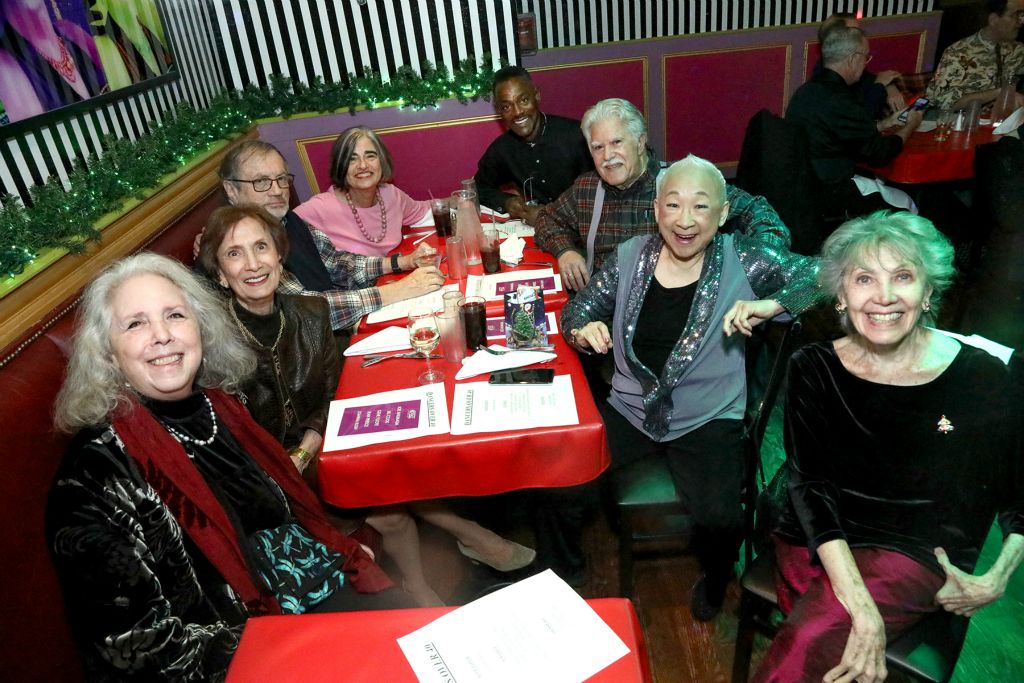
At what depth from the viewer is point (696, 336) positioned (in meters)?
2.19

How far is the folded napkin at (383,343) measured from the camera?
229cm

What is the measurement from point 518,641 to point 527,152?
353 cm

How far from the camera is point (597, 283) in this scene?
2.41 m

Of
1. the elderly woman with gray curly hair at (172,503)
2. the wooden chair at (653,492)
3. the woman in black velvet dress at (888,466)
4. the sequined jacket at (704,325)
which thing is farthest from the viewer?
the sequined jacket at (704,325)

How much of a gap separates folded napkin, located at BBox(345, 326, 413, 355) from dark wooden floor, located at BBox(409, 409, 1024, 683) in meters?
1.00

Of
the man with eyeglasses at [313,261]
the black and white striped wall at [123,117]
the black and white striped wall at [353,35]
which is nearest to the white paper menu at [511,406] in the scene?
the man with eyeglasses at [313,261]

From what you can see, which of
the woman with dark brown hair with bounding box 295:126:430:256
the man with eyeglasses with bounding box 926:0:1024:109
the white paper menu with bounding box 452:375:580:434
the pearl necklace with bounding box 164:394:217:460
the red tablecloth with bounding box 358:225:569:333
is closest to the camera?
the pearl necklace with bounding box 164:394:217:460

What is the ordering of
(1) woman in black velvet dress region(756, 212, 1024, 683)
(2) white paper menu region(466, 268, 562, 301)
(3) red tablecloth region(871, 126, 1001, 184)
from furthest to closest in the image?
1. (3) red tablecloth region(871, 126, 1001, 184)
2. (2) white paper menu region(466, 268, 562, 301)
3. (1) woman in black velvet dress region(756, 212, 1024, 683)

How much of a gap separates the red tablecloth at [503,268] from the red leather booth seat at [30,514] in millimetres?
1086

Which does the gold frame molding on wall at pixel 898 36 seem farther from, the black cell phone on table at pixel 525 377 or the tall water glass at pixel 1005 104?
the black cell phone on table at pixel 525 377

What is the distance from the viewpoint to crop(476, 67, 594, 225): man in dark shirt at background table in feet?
12.9

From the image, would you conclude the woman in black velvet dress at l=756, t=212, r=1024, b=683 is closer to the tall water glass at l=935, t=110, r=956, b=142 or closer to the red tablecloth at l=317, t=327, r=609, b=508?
the red tablecloth at l=317, t=327, r=609, b=508

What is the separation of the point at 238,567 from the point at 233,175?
78.7 inches

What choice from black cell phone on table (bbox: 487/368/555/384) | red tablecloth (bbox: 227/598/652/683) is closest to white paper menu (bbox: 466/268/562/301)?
black cell phone on table (bbox: 487/368/555/384)
